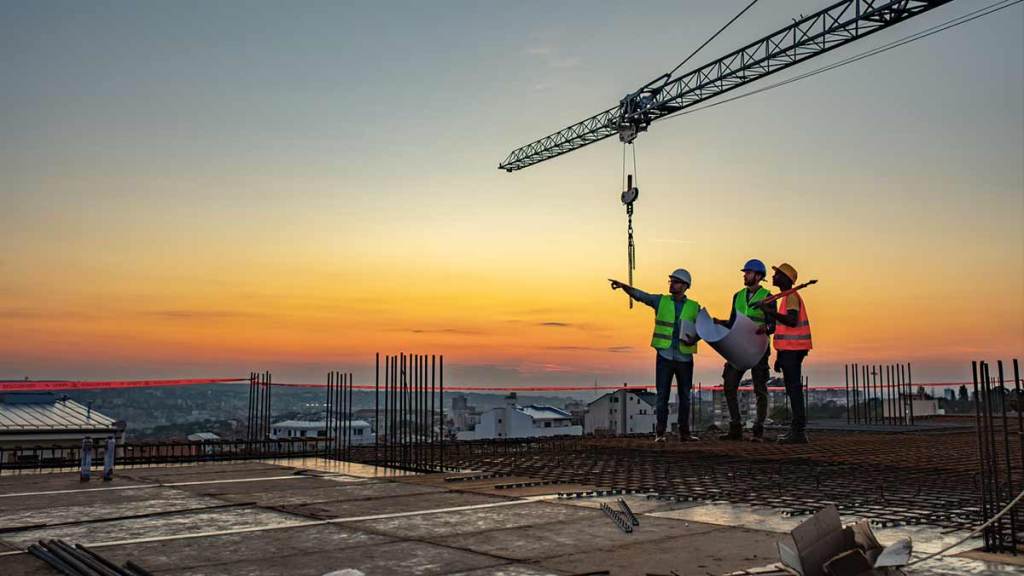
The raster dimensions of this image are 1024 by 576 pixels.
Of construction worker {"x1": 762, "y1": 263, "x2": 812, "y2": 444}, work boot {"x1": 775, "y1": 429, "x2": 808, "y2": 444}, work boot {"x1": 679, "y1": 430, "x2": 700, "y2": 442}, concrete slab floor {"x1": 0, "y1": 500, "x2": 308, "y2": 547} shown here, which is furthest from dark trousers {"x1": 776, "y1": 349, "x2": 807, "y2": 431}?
concrete slab floor {"x1": 0, "y1": 500, "x2": 308, "y2": 547}

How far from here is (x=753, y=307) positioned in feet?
49.2

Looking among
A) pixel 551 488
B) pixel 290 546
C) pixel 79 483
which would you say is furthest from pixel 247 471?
pixel 290 546

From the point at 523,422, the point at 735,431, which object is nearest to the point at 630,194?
the point at 735,431

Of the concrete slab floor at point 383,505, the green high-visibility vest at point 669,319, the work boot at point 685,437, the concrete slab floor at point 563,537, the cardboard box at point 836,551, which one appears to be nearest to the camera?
the cardboard box at point 836,551

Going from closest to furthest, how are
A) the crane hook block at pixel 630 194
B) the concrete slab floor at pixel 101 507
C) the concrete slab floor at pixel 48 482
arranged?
the concrete slab floor at pixel 101 507, the concrete slab floor at pixel 48 482, the crane hook block at pixel 630 194

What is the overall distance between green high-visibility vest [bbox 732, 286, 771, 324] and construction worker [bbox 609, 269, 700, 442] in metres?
0.79

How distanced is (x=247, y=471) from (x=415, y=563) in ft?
27.6

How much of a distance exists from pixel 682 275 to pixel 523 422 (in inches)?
2309

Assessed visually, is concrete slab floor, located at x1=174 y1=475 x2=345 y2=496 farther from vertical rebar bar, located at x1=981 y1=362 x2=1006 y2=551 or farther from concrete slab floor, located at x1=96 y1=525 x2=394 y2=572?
vertical rebar bar, located at x1=981 y1=362 x2=1006 y2=551

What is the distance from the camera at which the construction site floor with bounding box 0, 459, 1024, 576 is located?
237 inches

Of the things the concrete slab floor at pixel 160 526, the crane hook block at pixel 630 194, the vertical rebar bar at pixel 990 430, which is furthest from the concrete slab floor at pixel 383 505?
the crane hook block at pixel 630 194

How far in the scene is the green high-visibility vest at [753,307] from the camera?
49.3 ft

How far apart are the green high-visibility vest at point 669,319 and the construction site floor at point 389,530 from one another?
5559 millimetres

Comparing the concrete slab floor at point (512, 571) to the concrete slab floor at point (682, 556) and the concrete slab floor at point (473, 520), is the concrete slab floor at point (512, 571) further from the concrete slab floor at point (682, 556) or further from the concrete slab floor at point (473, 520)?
the concrete slab floor at point (473, 520)
